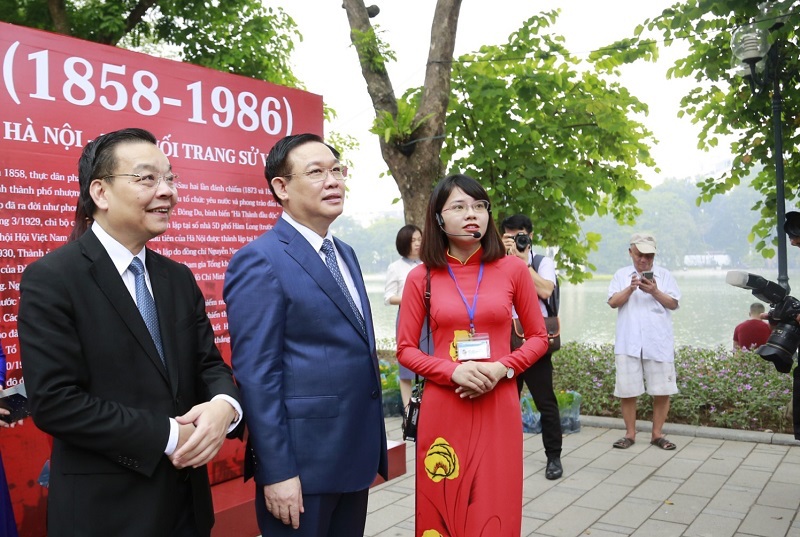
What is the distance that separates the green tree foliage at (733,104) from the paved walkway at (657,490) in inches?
136

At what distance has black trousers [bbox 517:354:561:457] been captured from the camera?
4707 mm

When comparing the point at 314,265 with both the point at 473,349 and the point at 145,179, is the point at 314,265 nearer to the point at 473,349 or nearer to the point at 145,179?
the point at 145,179

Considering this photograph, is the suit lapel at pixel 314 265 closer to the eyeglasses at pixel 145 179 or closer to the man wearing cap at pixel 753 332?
the eyeglasses at pixel 145 179

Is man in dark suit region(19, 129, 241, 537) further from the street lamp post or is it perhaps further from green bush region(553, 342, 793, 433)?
the street lamp post

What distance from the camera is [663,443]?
18.3 feet

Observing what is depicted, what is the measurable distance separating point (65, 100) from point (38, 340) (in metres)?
1.82

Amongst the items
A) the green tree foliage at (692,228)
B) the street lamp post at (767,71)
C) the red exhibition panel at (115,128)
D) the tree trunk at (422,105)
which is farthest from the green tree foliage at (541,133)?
the green tree foliage at (692,228)

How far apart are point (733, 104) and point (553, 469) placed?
5.28 meters

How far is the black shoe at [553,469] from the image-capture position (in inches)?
189

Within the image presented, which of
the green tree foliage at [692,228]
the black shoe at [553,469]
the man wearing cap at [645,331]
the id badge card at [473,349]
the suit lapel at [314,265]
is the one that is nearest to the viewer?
the suit lapel at [314,265]

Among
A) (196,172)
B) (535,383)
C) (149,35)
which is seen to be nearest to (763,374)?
(535,383)

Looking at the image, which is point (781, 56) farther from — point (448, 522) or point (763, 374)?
point (448, 522)

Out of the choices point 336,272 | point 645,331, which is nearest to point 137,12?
point 645,331

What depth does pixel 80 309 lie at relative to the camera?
→ 1.76 meters
